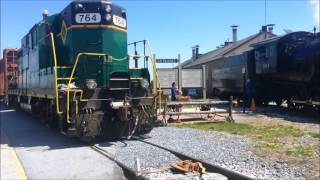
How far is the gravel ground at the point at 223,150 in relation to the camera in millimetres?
6617

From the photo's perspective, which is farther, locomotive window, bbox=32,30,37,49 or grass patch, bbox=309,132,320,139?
locomotive window, bbox=32,30,37,49

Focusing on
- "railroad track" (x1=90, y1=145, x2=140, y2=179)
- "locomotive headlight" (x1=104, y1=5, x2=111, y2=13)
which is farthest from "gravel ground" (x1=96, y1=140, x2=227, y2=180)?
"locomotive headlight" (x1=104, y1=5, x2=111, y2=13)

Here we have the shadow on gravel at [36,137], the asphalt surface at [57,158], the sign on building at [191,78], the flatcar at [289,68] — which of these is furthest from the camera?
the sign on building at [191,78]

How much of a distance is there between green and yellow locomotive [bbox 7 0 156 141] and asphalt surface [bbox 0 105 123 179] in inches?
18.4

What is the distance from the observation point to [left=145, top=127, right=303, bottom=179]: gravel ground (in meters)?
6.62

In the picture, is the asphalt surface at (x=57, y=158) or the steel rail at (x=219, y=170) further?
the asphalt surface at (x=57, y=158)

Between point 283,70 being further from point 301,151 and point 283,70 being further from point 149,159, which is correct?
point 149,159

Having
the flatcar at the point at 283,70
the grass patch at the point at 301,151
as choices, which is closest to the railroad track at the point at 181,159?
the grass patch at the point at 301,151

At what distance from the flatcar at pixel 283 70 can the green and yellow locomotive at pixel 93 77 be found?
318 inches

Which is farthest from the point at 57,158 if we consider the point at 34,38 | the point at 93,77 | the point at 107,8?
the point at 34,38

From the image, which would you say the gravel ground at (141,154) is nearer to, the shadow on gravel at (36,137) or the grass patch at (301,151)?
the shadow on gravel at (36,137)

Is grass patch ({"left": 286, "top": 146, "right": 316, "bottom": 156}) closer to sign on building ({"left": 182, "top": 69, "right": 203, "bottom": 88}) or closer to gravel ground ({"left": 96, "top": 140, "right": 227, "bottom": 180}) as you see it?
gravel ground ({"left": 96, "top": 140, "right": 227, "bottom": 180})

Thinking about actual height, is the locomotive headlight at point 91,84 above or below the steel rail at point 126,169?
above

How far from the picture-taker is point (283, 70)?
18.4 m
